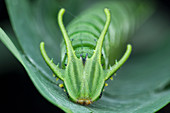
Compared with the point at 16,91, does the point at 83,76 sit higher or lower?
higher

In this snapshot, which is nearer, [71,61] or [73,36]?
[71,61]

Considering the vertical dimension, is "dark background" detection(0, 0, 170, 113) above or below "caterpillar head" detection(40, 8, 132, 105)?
below

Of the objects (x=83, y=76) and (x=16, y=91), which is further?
(x=16, y=91)

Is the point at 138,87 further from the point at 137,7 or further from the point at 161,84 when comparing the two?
the point at 137,7

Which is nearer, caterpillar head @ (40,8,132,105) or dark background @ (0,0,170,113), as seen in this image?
caterpillar head @ (40,8,132,105)

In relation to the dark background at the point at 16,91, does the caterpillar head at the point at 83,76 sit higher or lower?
higher

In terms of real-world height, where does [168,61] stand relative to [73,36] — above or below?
below

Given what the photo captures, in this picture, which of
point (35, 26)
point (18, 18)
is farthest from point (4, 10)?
point (18, 18)

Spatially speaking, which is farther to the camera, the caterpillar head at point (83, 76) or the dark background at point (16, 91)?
the dark background at point (16, 91)
